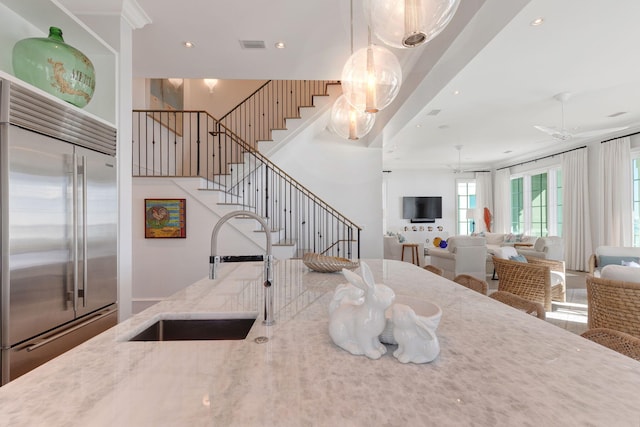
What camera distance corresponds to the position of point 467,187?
1030cm

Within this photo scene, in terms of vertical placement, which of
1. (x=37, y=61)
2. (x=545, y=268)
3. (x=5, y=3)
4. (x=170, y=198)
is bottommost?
(x=545, y=268)

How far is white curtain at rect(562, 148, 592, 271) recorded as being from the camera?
649 centimetres

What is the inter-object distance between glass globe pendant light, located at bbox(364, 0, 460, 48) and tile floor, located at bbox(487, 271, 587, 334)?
11.5ft

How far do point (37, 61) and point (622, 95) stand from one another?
6.52 m

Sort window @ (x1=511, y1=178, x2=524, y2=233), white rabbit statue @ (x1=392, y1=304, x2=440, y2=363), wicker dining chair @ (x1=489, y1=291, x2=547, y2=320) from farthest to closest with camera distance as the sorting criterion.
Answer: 1. window @ (x1=511, y1=178, x2=524, y2=233)
2. wicker dining chair @ (x1=489, y1=291, x2=547, y2=320)
3. white rabbit statue @ (x1=392, y1=304, x2=440, y2=363)

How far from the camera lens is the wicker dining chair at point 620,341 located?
38.7 inches

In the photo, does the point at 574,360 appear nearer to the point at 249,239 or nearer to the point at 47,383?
the point at 47,383

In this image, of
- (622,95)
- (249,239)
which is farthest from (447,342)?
(622,95)

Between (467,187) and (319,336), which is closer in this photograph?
(319,336)

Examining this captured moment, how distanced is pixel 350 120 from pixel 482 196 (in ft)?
30.2

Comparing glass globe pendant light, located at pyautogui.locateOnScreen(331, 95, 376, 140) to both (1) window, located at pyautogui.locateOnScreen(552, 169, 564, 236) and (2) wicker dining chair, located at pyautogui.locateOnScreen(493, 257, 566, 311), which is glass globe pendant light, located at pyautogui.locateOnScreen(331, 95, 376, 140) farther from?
(1) window, located at pyautogui.locateOnScreen(552, 169, 564, 236)

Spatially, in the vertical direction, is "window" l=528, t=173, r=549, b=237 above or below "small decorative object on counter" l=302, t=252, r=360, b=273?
above

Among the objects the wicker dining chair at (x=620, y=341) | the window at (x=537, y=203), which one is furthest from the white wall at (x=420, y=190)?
the wicker dining chair at (x=620, y=341)

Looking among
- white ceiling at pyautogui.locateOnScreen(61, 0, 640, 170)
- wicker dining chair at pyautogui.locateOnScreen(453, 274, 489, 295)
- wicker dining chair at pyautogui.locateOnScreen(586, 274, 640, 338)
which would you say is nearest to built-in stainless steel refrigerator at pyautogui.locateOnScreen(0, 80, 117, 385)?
white ceiling at pyautogui.locateOnScreen(61, 0, 640, 170)
